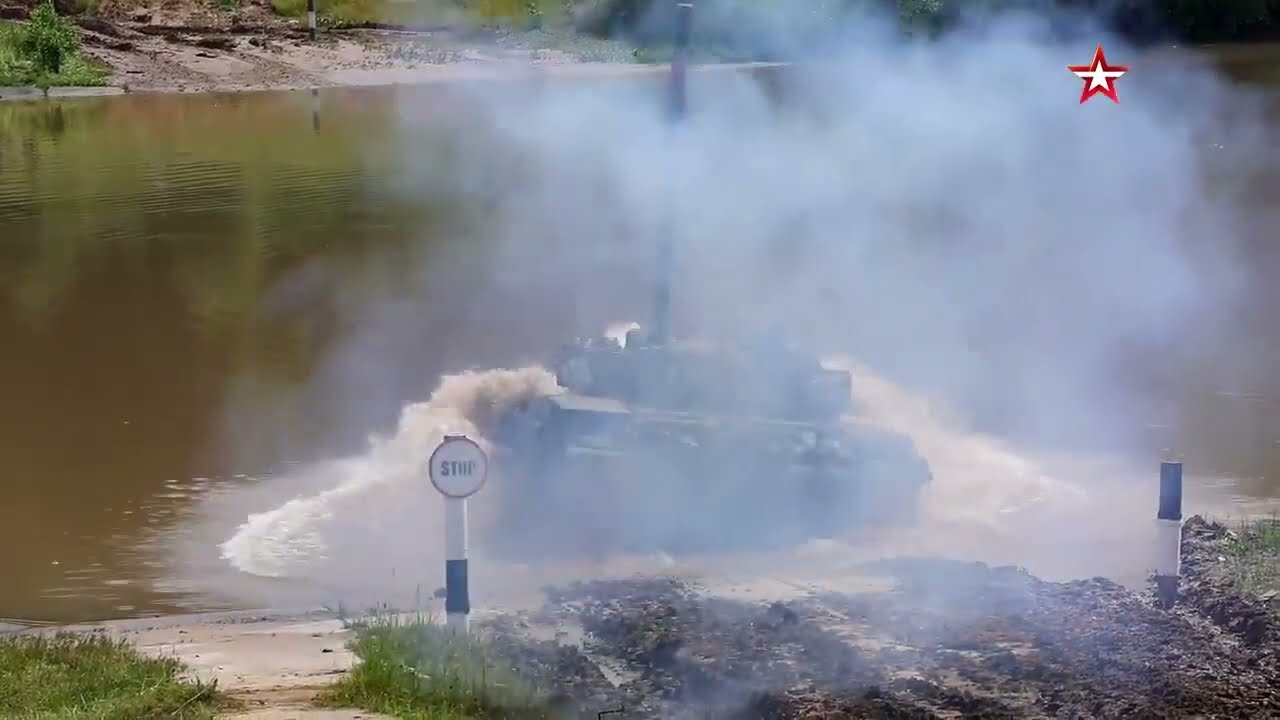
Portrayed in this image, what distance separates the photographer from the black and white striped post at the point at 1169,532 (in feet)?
27.1

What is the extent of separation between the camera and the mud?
7156 millimetres

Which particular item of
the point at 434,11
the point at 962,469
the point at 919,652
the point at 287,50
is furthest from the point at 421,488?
the point at 287,50

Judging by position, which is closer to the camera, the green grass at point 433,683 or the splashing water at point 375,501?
the green grass at point 433,683

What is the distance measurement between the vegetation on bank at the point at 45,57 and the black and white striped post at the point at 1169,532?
36.4m

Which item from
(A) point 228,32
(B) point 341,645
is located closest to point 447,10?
(A) point 228,32

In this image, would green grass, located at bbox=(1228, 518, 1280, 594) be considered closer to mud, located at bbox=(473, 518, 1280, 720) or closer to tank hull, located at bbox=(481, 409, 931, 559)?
mud, located at bbox=(473, 518, 1280, 720)

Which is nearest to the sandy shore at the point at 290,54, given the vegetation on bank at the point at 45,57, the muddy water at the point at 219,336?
the vegetation on bank at the point at 45,57

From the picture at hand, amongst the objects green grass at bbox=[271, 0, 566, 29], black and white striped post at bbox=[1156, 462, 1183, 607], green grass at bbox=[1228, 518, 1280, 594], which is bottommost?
green grass at bbox=[1228, 518, 1280, 594]

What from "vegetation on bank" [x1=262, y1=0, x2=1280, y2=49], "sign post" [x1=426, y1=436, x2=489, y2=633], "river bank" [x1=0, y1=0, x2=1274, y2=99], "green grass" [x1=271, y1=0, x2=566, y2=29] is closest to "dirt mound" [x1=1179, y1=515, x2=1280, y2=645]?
"sign post" [x1=426, y1=436, x2=489, y2=633]

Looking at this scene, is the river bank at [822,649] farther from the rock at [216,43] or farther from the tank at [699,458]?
the rock at [216,43]

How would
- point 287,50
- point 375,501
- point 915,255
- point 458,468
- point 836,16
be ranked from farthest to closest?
1. point 287,50
2. point 915,255
3. point 836,16
4. point 375,501
5. point 458,468

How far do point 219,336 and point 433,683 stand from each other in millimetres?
10392

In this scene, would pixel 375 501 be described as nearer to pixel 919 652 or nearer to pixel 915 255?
pixel 919 652

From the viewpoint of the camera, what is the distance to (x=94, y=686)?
7.38 metres
